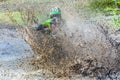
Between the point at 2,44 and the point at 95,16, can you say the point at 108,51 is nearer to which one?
the point at 2,44

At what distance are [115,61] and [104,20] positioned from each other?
4183 mm

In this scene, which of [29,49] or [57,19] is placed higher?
[57,19]

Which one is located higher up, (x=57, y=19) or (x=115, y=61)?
(x=57, y=19)

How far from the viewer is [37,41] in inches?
412

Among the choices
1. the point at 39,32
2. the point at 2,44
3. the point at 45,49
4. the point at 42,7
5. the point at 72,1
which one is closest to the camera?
the point at 45,49

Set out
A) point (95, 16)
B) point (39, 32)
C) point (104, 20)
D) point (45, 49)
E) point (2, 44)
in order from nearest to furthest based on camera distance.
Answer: point (45, 49)
point (39, 32)
point (2, 44)
point (104, 20)
point (95, 16)

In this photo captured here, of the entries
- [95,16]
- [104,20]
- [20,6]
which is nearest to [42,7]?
[20,6]

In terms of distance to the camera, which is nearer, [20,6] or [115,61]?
[115,61]

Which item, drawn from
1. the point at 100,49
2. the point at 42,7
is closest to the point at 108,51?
the point at 100,49

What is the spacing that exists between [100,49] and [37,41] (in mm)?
2197

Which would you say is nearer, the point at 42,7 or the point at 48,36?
the point at 48,36

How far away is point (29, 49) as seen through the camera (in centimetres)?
1087

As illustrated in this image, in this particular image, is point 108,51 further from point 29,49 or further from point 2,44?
point 2,44

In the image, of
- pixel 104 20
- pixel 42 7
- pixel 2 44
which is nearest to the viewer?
pixel 2 44
